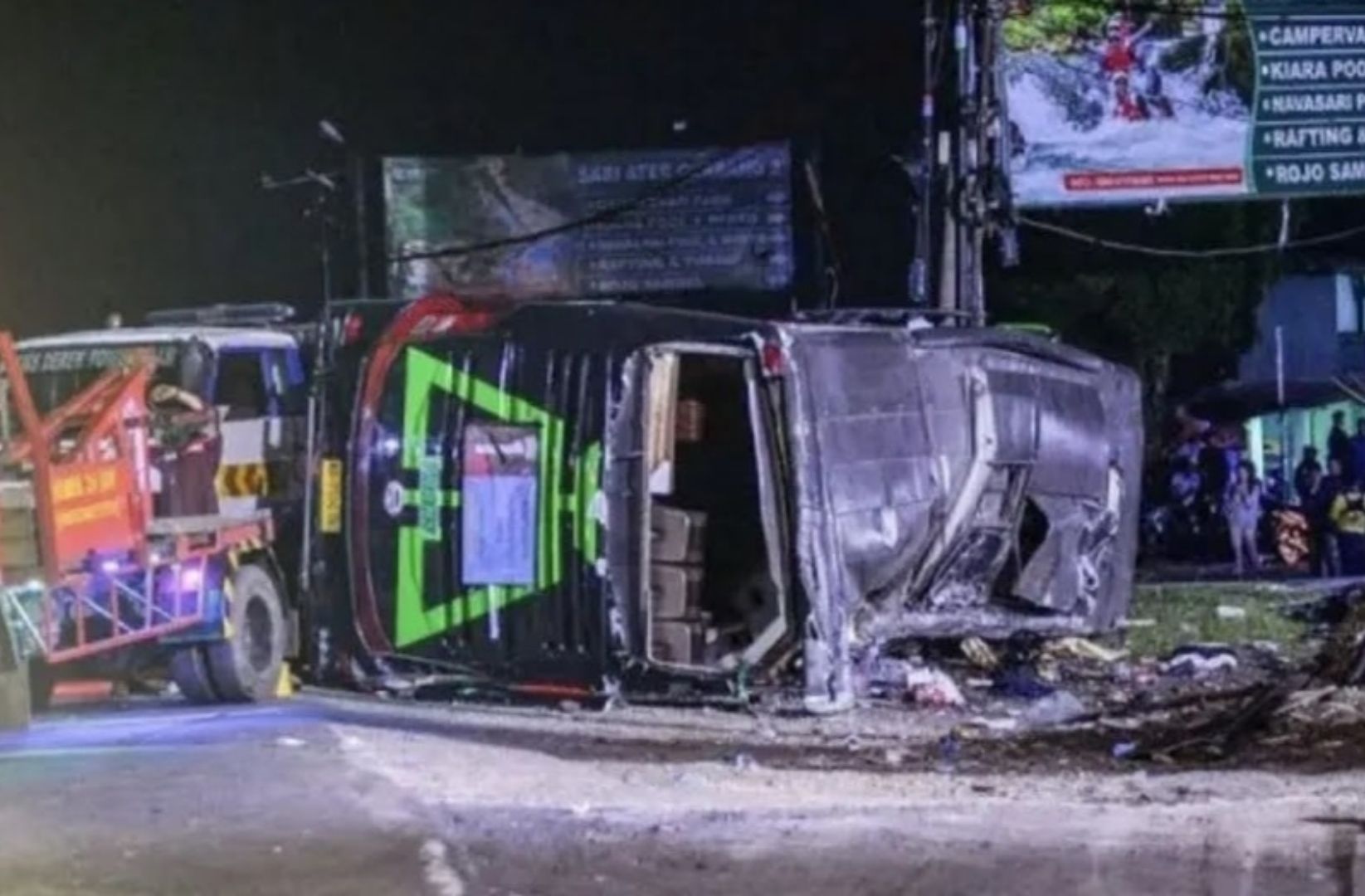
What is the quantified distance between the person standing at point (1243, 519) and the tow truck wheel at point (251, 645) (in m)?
15.3

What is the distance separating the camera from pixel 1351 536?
24812 mm

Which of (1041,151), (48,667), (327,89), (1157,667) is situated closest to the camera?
(48,667)

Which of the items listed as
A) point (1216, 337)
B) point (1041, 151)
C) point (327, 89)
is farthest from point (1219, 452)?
point (327, 89)

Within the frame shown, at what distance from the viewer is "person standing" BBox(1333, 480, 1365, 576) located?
81.2 ft

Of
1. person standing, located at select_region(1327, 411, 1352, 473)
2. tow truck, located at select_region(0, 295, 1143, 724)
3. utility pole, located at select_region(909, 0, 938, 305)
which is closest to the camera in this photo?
tow truck, located at select_region(0, 295, 1143, 724)

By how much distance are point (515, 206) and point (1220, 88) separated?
990 cm

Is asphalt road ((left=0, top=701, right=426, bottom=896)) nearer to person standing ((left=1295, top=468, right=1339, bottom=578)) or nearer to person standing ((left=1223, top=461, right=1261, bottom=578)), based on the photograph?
person standing ((left=1295, top=468, right=1339, bottom=578))

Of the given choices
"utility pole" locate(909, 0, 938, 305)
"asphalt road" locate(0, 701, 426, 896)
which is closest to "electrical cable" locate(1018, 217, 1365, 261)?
"utility pole" locate(909, 0, 938, 305)

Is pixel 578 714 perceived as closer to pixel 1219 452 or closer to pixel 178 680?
pixel 178 680

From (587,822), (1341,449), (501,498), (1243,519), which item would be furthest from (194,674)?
(1341,449)

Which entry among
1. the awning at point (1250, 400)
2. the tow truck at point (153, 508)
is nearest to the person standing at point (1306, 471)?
the awning at point (1250, 400)

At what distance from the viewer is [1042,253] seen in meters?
36.4

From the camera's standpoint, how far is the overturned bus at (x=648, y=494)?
1423 centimetres

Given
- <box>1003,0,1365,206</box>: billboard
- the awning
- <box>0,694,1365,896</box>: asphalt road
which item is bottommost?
<box>0,694,1365,896</box>: asphalt road
